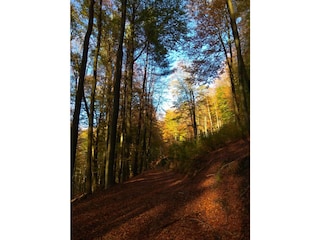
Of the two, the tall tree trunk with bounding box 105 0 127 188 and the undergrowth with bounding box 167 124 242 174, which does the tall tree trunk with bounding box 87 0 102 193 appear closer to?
the tall tree trunk with bounding box 105 0 127 188

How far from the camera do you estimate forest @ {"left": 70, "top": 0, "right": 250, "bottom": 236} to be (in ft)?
9.87

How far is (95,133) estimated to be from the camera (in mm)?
3322

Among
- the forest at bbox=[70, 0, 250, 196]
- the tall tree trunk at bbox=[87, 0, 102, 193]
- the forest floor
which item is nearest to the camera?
the forest floor

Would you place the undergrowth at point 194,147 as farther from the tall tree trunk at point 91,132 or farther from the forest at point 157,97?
the tall tree trunk at point 91,132

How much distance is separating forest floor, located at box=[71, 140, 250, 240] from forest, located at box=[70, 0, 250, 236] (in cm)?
1

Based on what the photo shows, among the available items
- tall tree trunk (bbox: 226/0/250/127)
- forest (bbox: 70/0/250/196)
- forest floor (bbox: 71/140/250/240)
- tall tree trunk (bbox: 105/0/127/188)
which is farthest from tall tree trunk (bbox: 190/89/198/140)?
tall tree trunk (bbox: 105/0/127/188)

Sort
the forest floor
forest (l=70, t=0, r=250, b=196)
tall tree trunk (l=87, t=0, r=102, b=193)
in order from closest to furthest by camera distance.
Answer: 1. the forest floor
2. forest (l=70, t=0, r=250, b=196)
3. tall tree trunk (l=87, t=0, r=102, b=193)

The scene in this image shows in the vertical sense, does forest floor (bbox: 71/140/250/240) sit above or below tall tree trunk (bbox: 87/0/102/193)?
below

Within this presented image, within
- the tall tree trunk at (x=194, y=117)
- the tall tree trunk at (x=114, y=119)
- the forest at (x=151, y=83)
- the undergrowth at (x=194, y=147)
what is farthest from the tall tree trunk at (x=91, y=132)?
the tall tree trunk at (x=194, y=117)
